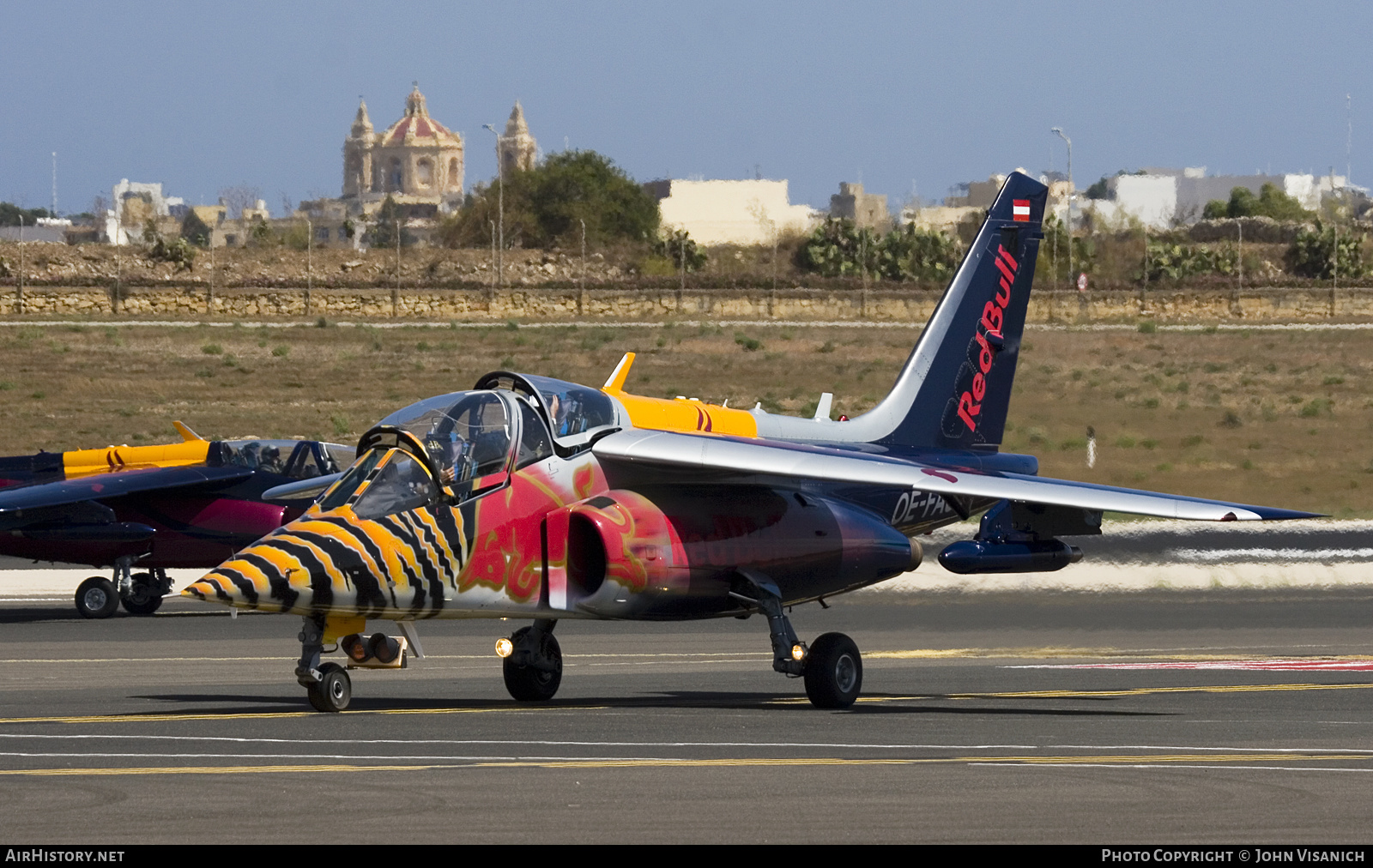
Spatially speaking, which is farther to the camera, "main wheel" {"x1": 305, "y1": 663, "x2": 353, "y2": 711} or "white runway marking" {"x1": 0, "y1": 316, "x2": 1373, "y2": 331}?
"white runway marking" {"x1": 0, "y1": 316, "x2": 1373, "y2": 331}

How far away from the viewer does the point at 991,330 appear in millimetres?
20906

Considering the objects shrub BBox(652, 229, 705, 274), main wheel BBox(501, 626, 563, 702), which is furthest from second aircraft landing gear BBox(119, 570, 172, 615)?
shrub BBox(652, 229, 705, 274)

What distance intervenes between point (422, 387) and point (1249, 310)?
50.2 metres

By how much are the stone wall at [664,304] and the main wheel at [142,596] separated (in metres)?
56.3

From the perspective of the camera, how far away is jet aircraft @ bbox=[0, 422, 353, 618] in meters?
28.3

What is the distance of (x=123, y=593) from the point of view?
95.6 ft

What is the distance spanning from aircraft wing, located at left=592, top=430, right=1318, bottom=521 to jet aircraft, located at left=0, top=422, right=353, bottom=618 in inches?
521

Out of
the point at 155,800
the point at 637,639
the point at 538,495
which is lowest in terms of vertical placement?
the point at 637,639

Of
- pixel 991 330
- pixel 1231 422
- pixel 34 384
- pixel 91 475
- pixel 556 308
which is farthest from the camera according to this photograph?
pixel 556 308

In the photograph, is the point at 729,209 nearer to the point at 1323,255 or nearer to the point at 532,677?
the point at 1323,255

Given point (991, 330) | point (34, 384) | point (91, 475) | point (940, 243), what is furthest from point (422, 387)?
point (940, 243)

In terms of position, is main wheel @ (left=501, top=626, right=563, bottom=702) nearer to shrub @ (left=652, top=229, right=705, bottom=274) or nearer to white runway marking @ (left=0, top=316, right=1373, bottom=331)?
white runway marking @ (left=0, top=316, right=1373, bottom=331)

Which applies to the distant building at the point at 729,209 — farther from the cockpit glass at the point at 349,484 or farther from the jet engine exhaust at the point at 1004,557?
the cockpit glass at the point at 349,484

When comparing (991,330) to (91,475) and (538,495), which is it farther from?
(91,475)
